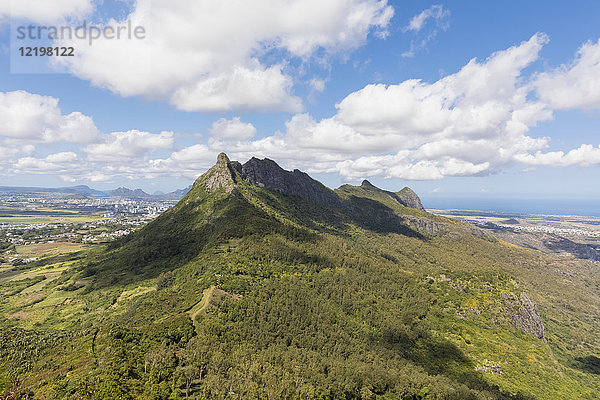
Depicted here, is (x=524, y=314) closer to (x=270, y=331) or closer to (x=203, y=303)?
(x=270, y=331)

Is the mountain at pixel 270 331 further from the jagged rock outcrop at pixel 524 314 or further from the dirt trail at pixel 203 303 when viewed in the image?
the jagged rock outcrop at pixel 524 314

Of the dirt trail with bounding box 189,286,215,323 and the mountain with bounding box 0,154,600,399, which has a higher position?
the dirt trail with bounding box 189,286,215,323

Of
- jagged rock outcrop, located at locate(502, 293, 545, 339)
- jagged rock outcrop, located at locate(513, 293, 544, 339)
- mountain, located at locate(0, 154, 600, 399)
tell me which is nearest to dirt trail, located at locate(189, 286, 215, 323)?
mountain, located at locate(0, 154, 600, 399)

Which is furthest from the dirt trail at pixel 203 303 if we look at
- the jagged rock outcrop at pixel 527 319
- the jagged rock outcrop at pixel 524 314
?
the jagged rock outcrop at pixel 527 319

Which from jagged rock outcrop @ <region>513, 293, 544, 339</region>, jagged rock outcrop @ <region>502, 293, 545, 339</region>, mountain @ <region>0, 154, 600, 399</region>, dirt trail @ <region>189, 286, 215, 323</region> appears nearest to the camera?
mountain @ <region>0, 154, 600, 399</region>

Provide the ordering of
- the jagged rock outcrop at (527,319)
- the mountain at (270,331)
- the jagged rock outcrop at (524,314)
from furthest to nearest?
the jagged rock outcrop at (524,314)
the jagged rock outcrop at (527,319)
the mountain at (270,331)

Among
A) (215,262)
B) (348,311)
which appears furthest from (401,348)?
(215,262)

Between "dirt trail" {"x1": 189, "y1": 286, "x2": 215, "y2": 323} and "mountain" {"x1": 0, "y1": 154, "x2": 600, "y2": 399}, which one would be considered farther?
"dirt trail" {"x1": 189, "y1": 286, "x2": 215, "y2": 323}

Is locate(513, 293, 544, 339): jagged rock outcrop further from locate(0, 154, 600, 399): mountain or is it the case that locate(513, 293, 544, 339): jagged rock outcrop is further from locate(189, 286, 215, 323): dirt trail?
locate(189, 286, 215, 323): dirt trail
